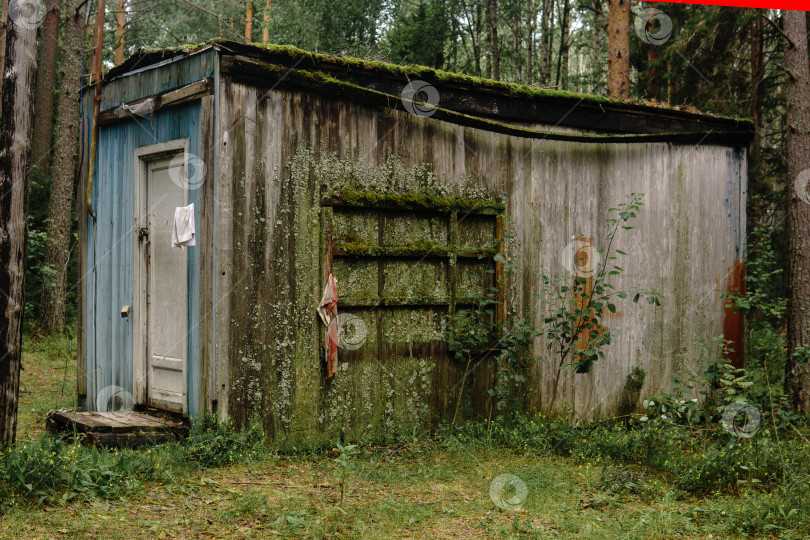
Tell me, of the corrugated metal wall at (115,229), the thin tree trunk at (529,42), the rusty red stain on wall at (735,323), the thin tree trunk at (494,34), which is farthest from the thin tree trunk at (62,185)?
the rusty red stain on wall at (735,323)

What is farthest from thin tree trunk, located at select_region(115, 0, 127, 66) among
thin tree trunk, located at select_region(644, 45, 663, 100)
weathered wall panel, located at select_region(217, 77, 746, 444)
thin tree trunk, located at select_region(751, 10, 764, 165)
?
thin tree trunk, located at select_region(751, 10, 764, 165)

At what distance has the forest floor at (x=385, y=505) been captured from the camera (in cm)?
452

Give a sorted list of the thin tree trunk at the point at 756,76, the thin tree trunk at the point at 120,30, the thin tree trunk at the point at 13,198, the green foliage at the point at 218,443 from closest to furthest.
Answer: the thin tree trunk at the point at 13,198
the green foliage at the point at 218,443
the thin tree trunk at the point at 756,76
the thin tree trunk at the point at 120,30

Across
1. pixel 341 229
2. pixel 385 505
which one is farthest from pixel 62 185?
pixel 385 505

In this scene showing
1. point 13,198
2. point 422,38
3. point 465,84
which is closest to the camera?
point 13,198

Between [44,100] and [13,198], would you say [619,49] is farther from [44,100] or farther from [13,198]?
[44,100]

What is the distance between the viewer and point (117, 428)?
5.99 metres

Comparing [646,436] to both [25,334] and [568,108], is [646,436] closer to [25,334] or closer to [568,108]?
[568,108]

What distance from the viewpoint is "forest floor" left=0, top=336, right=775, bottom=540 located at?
452 centimetres

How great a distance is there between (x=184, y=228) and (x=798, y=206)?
7290 mm

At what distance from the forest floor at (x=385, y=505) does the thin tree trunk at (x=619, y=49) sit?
291 inches

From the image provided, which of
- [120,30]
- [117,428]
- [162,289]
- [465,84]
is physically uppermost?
[120,30]

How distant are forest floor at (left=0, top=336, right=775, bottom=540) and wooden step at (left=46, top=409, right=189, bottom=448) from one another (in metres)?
0.64

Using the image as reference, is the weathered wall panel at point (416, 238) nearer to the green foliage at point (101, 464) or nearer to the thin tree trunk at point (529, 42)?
the green foliage at point (101, 464)
